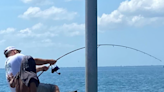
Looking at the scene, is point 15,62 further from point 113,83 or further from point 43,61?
point 113,83

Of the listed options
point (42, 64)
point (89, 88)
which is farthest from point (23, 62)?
point (89, 88)

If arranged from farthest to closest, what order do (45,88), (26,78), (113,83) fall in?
(113,83), (45,88), (26,78)

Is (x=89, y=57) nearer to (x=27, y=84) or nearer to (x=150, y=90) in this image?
(x=27, y=84)

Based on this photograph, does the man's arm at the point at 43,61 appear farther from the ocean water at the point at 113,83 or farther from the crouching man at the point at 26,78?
the ocean water at the point at 113,83

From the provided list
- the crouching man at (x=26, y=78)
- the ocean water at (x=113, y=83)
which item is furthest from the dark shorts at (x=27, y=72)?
the ocean water at (x=113, y=83)

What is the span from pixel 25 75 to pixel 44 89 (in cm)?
54

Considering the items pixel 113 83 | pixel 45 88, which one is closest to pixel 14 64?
pixel 45 88

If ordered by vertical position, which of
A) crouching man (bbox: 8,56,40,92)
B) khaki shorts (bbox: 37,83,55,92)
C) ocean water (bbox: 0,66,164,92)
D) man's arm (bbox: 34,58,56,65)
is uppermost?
man's arm (bbox: 34,58,56,65)

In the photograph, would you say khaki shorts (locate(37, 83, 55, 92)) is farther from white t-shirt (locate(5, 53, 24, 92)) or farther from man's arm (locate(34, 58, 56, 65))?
white t-shirt (locate(5, 53, 24, 92))

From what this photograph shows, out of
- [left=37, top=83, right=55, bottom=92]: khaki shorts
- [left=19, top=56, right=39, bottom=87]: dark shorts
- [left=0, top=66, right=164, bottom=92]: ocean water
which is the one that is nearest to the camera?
[left=19, top=56, right=39, bottom=87]: dark shorts

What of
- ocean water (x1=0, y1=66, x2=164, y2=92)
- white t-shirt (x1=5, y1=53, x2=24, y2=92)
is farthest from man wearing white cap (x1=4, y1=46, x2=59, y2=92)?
ocean water (x1=0, y1=66, x2=164, y2=92)

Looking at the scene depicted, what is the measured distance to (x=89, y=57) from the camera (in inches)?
171

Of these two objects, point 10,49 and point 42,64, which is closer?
point 10,49

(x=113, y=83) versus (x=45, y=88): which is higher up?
(x=45, y=88)
